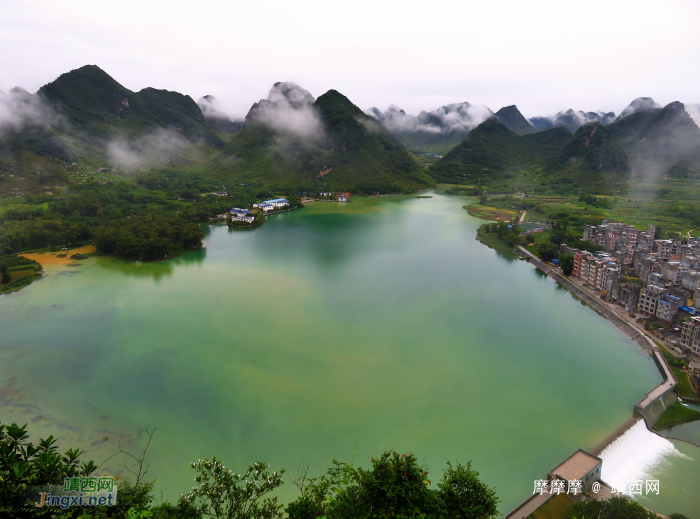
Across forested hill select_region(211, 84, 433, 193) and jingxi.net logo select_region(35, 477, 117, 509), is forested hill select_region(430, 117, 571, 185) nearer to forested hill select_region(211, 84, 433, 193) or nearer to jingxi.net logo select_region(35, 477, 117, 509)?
forested hill select_region(211, 84, 433, 193)

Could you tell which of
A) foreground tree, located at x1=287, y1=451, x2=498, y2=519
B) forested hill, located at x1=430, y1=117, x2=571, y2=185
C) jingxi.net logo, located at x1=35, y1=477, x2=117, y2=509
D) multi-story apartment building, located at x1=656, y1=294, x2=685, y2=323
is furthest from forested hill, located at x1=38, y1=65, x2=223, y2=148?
multi-story apartment building, located at x1=656, y1=294, x2=685, y2=323

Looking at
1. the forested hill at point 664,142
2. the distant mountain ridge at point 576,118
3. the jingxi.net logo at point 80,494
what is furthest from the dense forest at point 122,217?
the distant mountain ridge at point 576,118

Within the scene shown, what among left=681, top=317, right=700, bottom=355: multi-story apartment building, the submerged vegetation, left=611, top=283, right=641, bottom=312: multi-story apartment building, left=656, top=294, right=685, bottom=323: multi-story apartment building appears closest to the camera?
left=681, top=317, right=700, bottom=355: multi-story apartment building

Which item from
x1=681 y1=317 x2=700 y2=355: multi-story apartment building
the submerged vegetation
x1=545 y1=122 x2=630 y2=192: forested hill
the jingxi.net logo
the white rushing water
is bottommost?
the white rushing water

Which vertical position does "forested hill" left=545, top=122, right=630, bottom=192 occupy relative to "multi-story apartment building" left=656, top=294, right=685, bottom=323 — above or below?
above

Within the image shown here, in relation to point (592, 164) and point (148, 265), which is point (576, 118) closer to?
point (592, 164)

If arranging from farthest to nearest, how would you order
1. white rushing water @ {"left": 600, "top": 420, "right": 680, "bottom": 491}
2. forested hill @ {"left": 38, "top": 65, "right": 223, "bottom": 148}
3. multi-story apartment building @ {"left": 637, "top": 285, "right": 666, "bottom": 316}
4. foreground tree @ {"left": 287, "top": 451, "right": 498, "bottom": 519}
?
forested hill @ {"left": 38, "top": 65, "right": 223, "bottom": 148} → multi-story apartment building @ {"left": 637, "top": 285, "right": 666, "bottom": 316} → white rushing water @ {"left": 600, "top": 420, "right": 680, "bottom": 491} → foreground tree @ {"left": 287, "top": 451, "right": 498, "bottom": 519}

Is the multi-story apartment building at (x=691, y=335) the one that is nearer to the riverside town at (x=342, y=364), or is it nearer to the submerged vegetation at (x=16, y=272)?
the riverside town at (x=342, y=364)

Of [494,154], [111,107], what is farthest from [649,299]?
[111,107]
